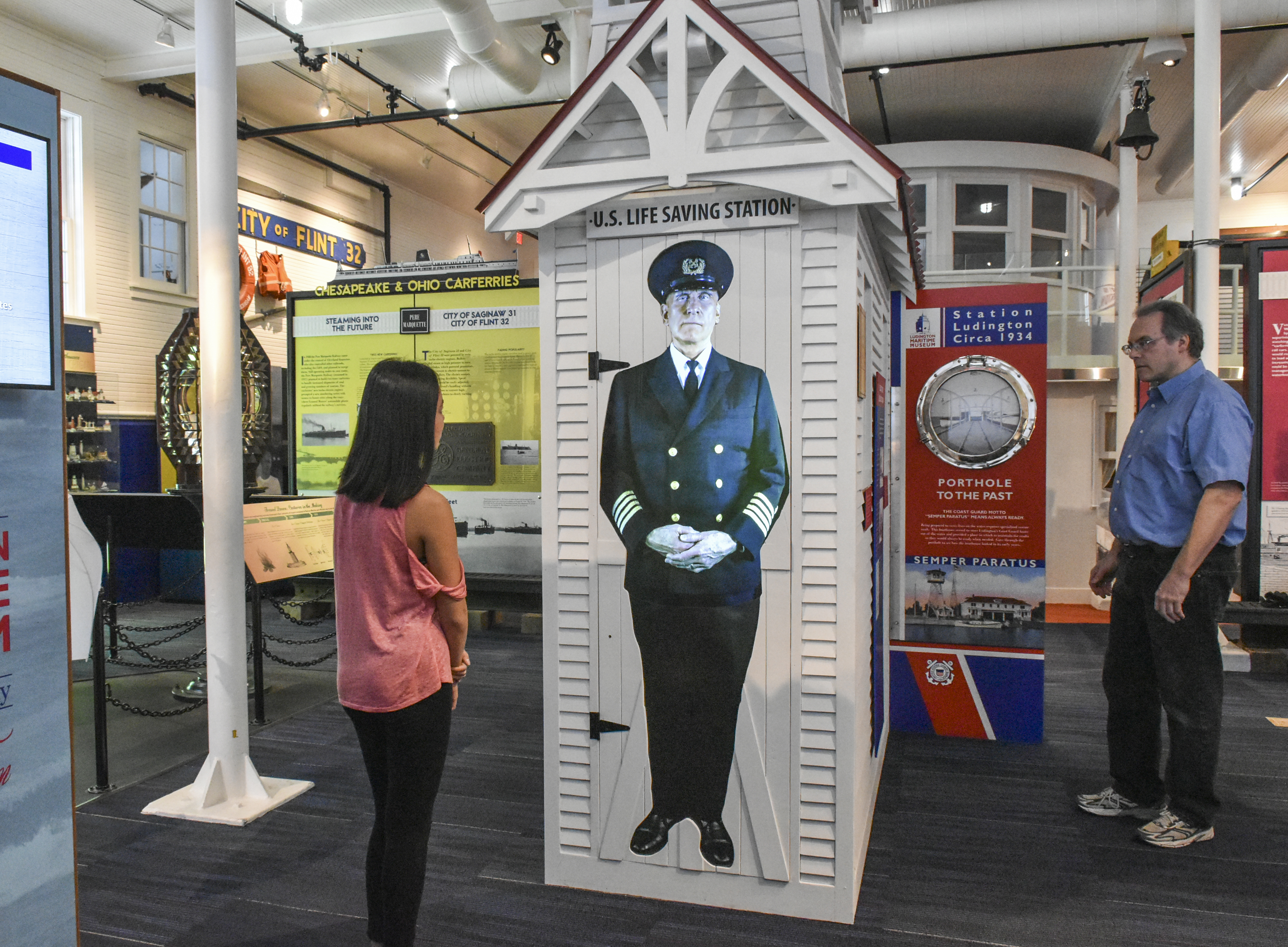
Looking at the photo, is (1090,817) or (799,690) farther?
(1090,817)

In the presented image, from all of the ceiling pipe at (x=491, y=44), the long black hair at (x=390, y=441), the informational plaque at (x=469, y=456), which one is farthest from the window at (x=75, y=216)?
the long black hair at (x=390, y=441)

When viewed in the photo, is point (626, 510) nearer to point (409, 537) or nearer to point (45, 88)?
point (409, 537)

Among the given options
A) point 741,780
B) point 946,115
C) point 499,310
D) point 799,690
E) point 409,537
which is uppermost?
point 946,115

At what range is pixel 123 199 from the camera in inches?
386

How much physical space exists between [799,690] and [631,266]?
1448mm

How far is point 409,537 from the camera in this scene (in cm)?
219

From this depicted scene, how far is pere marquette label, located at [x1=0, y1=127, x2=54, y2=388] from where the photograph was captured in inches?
64.1

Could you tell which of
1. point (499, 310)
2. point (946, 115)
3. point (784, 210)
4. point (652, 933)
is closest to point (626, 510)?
point (784, 210)

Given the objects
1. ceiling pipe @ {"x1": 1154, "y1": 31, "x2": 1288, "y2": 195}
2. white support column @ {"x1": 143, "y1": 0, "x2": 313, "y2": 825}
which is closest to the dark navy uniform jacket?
white support column @ {"x1": 143, "y1": 0, "x2": 313, "y2": 825}

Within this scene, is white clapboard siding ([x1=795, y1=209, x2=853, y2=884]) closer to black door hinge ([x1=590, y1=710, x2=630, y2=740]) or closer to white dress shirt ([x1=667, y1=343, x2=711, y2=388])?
white dress shirt ([x1=667, y1=343, x2=711, y2=388])

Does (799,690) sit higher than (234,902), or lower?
higher

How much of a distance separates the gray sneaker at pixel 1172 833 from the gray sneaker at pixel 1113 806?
179 millimetres

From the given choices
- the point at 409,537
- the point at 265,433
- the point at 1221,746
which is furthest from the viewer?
the point at 265,433

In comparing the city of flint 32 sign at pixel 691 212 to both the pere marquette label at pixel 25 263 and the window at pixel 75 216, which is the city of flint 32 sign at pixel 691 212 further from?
the window at pixel 75 216
